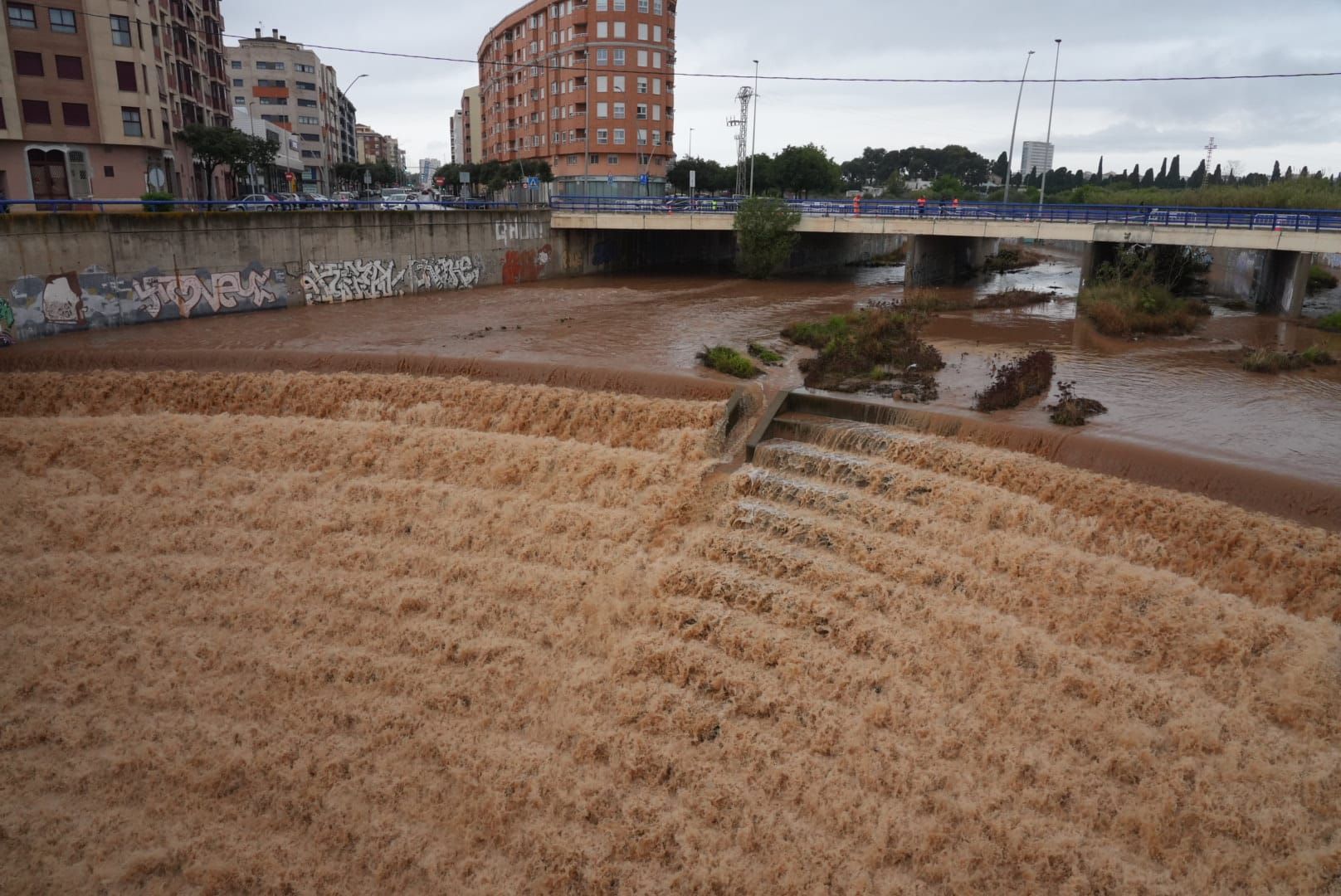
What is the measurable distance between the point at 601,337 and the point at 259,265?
13.0m

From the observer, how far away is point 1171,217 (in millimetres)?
33844

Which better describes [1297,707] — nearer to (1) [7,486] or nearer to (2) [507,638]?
(2) [507,638]

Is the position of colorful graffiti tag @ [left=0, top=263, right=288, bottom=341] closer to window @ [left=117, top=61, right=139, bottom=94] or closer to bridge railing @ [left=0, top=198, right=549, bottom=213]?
bridge railing @ [left=0, top=198, right=549, bottom=213]

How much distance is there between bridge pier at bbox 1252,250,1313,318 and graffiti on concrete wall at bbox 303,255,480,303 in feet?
105

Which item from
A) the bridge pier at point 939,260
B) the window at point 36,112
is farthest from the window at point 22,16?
the bridge pier at point 939,260

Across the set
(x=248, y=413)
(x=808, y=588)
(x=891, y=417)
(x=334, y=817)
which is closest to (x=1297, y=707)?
(x=808, y=588)

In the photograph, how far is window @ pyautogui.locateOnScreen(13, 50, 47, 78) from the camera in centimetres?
4212

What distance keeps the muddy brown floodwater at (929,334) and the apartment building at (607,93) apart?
3603cm

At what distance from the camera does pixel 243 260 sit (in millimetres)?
30031

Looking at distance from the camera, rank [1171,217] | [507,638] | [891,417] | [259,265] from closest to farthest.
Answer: [507,638] < [891,417] < [259,265] < [1171,217]

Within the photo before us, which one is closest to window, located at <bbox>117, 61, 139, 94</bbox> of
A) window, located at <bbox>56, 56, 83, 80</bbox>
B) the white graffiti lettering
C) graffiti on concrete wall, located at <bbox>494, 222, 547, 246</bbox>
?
window, located at <bbox>56, 56, 83, 80</bbox>

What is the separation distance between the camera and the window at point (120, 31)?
45.2 metres

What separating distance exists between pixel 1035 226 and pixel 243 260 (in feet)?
99.8

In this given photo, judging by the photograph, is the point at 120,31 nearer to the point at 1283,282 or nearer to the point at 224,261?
the point at 224,261
